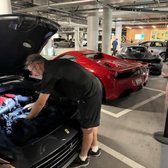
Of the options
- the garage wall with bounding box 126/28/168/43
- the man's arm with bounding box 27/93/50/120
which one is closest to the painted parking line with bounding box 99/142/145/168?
the man's arm with bounding box 27/93/50/120

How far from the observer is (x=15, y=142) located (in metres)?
1.61

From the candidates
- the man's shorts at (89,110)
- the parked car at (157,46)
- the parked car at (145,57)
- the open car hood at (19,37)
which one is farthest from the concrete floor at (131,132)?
the parked car at (157,46)

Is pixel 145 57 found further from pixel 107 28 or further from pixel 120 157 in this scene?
pixel 120 157

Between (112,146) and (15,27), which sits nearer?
(15,27)

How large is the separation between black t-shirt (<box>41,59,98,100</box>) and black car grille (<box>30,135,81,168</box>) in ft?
1.62

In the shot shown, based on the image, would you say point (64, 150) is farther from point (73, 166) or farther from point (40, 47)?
point (40, 47)

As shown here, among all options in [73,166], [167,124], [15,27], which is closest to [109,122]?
[167,124]

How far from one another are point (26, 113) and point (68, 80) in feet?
2.21

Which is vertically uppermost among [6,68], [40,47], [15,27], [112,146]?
[15,27]

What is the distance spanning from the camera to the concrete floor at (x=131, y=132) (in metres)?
2.38

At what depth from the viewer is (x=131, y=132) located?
311cm

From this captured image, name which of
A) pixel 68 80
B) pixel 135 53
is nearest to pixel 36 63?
pixel 68 80

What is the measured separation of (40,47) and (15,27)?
1.97ft

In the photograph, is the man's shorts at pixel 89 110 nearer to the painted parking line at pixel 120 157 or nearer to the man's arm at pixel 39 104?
the man's arm at pixel 39 104
